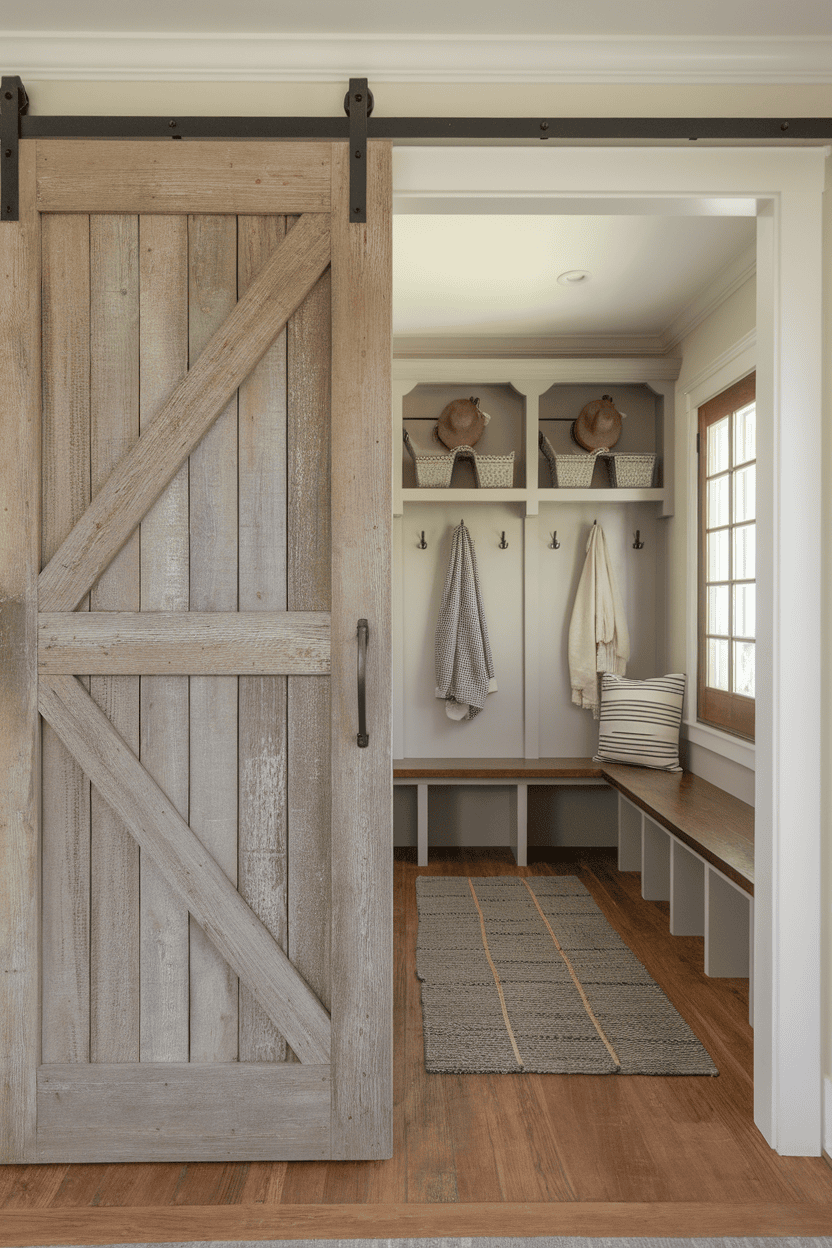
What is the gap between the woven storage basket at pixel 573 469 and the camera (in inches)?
175

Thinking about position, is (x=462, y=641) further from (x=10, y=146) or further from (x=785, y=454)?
(x=10, y=146)

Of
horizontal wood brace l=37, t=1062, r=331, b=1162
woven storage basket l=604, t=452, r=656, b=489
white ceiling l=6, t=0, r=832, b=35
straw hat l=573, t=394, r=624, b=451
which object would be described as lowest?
horizontal wood brace l=37, t=1062, r=331, b=1162

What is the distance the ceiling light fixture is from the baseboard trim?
125 inches

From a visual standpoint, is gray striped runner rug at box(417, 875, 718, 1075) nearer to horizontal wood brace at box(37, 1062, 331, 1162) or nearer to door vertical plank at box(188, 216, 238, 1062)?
horizontal wood brace at box(37, 1062, 331, 1162)

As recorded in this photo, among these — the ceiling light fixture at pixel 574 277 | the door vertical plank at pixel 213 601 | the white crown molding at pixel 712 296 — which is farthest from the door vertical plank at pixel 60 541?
the white crown molding at pixel 712 296

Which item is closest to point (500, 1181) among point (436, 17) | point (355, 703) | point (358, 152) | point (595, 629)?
point (355, 703)

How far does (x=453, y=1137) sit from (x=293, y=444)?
1706 millimetres

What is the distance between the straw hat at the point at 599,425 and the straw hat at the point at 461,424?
19.6 inches

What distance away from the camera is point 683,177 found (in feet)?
6.85

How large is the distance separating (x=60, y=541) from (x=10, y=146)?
903 millimetres

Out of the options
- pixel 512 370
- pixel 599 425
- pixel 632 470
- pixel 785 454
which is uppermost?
pixel 512 370

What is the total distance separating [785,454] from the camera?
2.09 m

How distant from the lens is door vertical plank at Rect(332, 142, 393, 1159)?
6.52 ft

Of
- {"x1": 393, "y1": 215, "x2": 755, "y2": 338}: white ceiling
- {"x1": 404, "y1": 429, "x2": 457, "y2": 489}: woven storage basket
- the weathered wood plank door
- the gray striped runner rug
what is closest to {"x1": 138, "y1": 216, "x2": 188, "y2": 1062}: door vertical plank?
the weathered wood plank door
